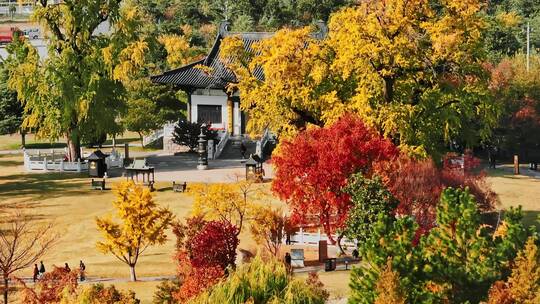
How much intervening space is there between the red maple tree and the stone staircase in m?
29.2

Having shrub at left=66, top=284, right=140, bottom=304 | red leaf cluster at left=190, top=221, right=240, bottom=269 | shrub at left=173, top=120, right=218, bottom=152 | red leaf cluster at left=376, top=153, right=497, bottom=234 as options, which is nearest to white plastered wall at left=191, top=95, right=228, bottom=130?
shrub at left=173, top=120, right=218, bottom=152

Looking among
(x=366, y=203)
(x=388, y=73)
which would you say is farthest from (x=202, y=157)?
(x=366, y=203)

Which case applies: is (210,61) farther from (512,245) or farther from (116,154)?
(512,245)

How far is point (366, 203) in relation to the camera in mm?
34250

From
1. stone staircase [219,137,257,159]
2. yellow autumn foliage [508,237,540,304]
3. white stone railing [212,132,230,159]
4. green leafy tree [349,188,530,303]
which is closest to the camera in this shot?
yellow autumn foliage [508,237,540,304]

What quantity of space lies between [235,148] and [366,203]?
3514 centimetres

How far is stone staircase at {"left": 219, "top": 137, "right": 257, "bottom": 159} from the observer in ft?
220

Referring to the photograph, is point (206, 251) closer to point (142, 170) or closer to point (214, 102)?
point (142, 170)

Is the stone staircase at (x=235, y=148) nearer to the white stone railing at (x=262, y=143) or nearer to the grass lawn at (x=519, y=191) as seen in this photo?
the white stone railing at (x=262, y=143)

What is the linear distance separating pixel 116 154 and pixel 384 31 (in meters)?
27.5

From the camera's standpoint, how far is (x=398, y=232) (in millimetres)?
24109

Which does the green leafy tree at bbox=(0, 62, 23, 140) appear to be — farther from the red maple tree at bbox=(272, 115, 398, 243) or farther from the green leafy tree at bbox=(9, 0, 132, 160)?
the red maple tree at bbox=(272, 115, 398, 243)

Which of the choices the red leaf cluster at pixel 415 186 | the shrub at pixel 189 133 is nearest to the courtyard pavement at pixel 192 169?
the shrub at pixel 189 133

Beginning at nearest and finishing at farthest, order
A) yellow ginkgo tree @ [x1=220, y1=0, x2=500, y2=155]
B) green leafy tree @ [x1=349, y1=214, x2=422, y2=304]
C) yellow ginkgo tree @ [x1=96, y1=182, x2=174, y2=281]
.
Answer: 1. green leafy tree @ [x1=349, y1=214, x2=422, y2=304]
2. yellow ginkgo tree @ [x1=96, y1=182, x2=174, y2=281]
3. yellow ginkgo tree @ [x1=220, y1=0, x2=500, y2=155]
